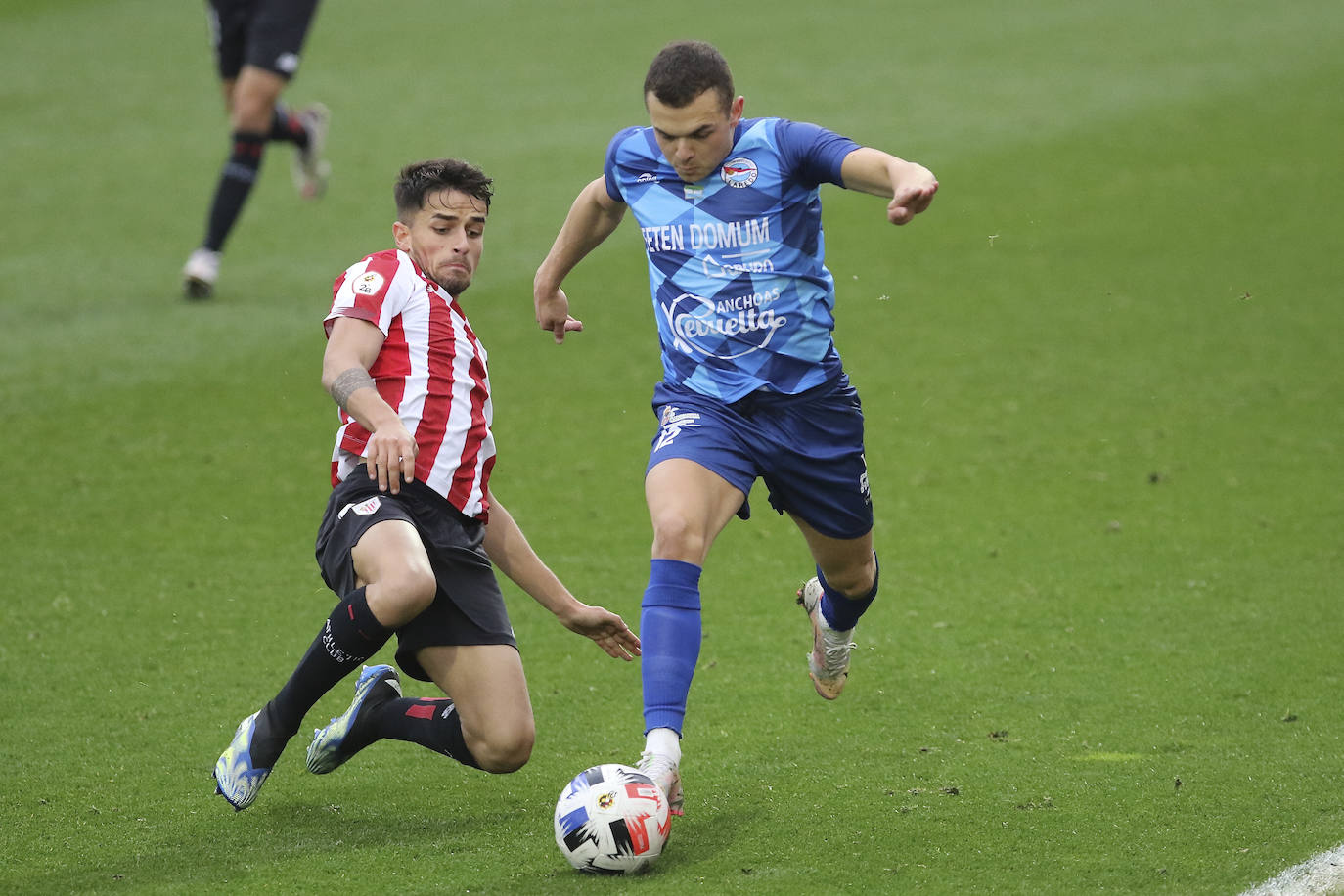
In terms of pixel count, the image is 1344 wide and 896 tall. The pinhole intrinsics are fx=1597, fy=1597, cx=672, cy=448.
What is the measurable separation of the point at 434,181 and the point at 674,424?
91 cm

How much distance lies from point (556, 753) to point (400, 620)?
842 mm

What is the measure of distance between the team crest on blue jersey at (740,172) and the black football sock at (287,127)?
7229 mm

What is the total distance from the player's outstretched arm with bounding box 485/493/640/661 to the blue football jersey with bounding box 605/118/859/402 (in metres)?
0.61

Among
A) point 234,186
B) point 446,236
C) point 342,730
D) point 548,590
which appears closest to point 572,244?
point 446,236

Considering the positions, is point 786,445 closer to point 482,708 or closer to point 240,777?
point 482,708

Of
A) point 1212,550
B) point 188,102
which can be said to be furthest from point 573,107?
point 1212,550

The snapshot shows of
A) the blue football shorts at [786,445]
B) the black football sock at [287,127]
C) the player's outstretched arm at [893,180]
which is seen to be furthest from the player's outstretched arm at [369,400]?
the black football sock at [287,127]

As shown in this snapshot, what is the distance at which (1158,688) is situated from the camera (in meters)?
4.77

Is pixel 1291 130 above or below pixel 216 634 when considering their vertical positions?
above

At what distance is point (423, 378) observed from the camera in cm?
408

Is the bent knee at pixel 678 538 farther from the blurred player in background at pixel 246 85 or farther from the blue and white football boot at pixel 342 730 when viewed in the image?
the blurred player in background at pixel 246 85

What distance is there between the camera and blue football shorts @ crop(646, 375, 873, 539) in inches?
159

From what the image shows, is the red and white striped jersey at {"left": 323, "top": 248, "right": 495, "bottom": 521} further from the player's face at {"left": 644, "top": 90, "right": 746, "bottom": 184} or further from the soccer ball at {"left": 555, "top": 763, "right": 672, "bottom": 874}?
the soccer ball at {"left": 555, "top": 763, "right": 672, "bottom": 874}

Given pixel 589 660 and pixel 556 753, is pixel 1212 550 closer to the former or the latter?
pixel 589 660
